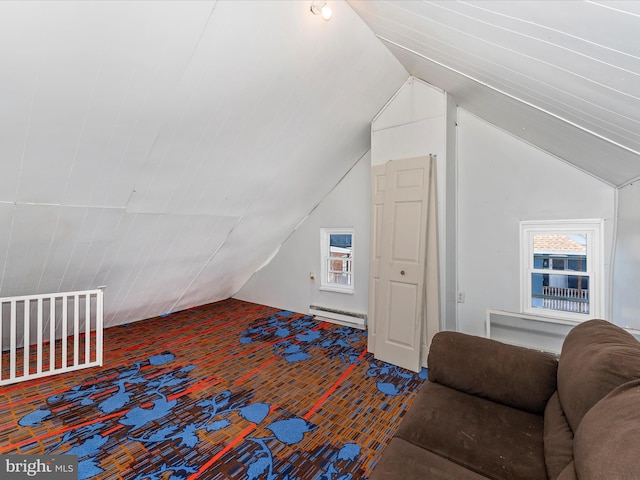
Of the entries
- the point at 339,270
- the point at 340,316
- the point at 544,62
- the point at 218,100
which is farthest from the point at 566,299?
the point at 218,100

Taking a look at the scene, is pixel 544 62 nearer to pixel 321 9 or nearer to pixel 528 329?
pixel 321 9

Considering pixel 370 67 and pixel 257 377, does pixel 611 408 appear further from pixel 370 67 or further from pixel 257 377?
pixel 370 67

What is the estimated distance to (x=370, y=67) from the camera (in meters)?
2.92

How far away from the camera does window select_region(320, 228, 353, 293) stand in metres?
4.61

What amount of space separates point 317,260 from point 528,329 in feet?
9.46

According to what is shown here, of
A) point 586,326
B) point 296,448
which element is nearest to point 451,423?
point 586,326

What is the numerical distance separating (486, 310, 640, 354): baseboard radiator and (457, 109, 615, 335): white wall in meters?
0.12

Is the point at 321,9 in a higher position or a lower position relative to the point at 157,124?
higher

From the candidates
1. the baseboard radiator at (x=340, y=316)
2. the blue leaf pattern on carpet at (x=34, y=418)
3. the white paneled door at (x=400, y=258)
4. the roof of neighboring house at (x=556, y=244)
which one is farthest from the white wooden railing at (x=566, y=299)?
the blue leaf pattern on carpet at (x=34, y=418)

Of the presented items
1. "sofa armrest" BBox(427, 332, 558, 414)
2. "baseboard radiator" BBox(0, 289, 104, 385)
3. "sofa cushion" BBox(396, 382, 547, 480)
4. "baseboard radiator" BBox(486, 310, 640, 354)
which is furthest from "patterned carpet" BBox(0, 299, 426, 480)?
"baseboard radiator" BBox(486, 310, 640, 354)

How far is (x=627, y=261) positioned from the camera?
250 centimetres

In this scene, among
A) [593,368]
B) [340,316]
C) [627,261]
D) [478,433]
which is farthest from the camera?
[340,316]

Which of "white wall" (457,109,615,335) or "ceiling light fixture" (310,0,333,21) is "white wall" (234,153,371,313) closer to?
"white wall" (457,109,615,335)

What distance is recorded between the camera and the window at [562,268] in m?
2.88
